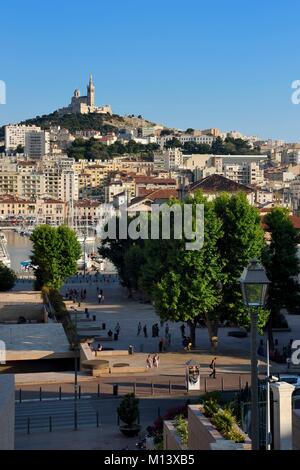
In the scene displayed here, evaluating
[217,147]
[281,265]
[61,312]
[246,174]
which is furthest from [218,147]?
[281,265]

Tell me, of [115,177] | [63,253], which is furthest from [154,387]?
[115,177]

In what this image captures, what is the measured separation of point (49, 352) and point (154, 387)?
4822 millimetres

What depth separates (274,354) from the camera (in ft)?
59.6

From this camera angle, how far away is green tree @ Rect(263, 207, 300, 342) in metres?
19.0

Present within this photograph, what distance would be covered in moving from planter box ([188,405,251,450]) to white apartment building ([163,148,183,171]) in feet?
464

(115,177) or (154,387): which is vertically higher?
(115,177)

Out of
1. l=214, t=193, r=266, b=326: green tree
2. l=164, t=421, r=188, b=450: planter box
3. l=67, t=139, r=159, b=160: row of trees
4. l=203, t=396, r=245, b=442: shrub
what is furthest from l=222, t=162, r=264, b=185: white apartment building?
l=203, t=396, r=245, b=442: shrub

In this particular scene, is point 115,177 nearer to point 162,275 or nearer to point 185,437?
point 162,275

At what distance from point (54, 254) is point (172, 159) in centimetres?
12077

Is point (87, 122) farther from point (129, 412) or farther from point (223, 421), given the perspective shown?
point (223, 421)

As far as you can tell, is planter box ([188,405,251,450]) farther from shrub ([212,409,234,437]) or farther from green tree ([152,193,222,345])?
green tree ([152,193,222,345])

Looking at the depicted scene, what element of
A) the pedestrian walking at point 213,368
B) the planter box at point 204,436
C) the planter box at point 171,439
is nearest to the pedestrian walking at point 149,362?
the pedestrian walking at point 213,368

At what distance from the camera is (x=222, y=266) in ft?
60.7

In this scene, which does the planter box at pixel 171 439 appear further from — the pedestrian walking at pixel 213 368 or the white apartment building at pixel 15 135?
the white apartment building at pixel 15 135
